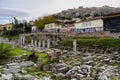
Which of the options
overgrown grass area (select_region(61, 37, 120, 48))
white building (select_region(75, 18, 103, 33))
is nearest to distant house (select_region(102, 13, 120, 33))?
white building (select_region(75, 18, 103, 33))

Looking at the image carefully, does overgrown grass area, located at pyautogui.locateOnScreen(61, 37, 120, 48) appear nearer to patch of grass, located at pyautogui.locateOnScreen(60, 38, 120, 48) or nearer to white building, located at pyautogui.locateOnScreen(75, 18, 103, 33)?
patch of grass, located at pyautogui.locateOnScreen(60, 38, 120, 48)

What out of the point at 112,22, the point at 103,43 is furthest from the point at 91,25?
the point at 103,43

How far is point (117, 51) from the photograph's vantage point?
36.9 m

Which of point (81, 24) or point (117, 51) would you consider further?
point (81, 24)

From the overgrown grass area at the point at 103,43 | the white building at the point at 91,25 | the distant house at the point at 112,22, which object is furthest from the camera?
the white building at the point at 91,25

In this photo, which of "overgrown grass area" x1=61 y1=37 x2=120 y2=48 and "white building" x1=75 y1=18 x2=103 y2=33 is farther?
"white building" x1=75 y1=18 x2=103 y2=33

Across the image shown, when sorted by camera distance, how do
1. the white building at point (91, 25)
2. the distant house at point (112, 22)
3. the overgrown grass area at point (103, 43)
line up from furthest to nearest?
the white building at point (91, 25), the distant house at point (112, 22), the overgrown grass area at point (103, 43)

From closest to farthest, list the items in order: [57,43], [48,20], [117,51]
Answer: [117,51], [57,43], [48,20]

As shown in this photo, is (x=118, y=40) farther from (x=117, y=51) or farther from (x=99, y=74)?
(x=99, y=74)

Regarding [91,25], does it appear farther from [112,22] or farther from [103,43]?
[103,43]

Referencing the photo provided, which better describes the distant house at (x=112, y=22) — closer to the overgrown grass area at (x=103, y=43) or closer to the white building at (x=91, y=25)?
the white building at (x=91, y=25)

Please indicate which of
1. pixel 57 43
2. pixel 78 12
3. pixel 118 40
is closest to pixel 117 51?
pixel 118 40

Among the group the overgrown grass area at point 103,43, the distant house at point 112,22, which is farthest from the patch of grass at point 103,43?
the distant house at point 112,22

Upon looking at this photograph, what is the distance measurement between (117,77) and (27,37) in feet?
206
